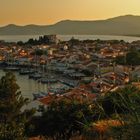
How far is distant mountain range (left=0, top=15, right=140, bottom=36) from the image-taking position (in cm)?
16450

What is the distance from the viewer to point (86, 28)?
179875 millimetres

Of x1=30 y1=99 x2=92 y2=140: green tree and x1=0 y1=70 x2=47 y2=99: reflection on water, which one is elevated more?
x1=30 y1=99 x2=92 y2=140: green tree

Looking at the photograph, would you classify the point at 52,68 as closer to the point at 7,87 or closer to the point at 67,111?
the point at 7,87

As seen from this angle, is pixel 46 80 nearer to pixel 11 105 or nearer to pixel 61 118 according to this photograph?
pixel 11 105

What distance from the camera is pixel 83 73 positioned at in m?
31.3

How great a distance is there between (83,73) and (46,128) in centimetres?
2418

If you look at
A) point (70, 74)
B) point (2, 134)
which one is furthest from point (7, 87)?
point (70, 74)

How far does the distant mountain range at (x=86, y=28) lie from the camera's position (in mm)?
164500

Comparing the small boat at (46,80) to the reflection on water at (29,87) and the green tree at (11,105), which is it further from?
the green tree at (11,105)

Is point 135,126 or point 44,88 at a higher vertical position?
point 135,126

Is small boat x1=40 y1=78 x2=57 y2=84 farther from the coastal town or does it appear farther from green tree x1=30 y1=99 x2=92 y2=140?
green tree x1=30 y1=99 x2=92 y2=140

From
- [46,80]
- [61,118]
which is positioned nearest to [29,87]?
[46,80]

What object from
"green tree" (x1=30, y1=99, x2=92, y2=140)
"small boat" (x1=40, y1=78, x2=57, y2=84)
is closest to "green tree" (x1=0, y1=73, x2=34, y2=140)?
"green tree" (x1=30, y1=99, x2=92, y2=140)

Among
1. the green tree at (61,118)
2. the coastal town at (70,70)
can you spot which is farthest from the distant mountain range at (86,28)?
the green tree at (61,118)
